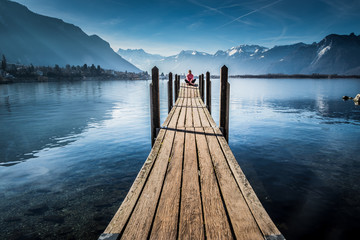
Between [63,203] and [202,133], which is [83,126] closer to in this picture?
[63,203]

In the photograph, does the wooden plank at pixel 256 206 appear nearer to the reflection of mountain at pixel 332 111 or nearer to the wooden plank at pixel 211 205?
the wooden plank at pixel 211 205

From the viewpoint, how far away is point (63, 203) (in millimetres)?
5953

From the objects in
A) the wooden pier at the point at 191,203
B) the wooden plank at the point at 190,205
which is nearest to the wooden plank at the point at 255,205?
the wooden pier at the point at 191,203

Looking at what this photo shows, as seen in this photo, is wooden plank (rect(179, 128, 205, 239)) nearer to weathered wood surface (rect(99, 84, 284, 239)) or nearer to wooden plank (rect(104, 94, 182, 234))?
weathered wood surface (rect(99, 84, 284, 239))

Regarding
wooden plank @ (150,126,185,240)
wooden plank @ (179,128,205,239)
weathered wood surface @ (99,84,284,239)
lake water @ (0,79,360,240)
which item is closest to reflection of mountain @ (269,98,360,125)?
lake water @ (0,79,360,240)

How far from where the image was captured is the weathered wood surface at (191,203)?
254 centimetres

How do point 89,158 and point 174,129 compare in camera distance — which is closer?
point 174,129

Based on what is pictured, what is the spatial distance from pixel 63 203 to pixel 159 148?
3297 mm

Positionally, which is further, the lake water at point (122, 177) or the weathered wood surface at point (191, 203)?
the lake water at point (122, 177)

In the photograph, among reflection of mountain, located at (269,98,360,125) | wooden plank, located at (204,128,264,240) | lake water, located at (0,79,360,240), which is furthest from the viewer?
reflection of mountain, located at (269,98,360,125)

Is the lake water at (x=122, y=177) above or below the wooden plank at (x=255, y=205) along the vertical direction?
below

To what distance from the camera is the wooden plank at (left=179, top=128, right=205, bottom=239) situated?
2.56 m

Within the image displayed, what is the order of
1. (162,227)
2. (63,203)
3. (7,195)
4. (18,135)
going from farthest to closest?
(18,135) < (7,195) < (63,203) < (162,227)

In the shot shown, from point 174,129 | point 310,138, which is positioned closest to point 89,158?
point 174,129
